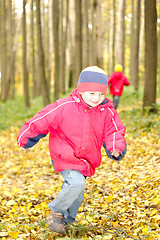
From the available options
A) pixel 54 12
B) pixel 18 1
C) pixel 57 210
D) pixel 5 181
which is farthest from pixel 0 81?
pixel 57 210

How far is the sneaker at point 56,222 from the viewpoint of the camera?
134 inches

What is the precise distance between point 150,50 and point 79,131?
22.6ft

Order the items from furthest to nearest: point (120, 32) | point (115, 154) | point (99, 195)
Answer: point (120, 32), point (99, 195), point (115, 154)

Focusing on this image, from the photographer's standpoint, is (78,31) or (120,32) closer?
(78,31)

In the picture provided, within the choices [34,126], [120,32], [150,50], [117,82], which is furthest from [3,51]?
[34,126]

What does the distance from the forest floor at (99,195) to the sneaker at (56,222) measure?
115 millimetres

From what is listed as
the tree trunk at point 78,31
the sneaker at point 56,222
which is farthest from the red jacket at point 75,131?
the tree trunk at point 78,31

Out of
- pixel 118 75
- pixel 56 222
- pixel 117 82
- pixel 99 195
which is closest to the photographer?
pixel 56 222

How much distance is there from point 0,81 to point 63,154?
21872 millimetres

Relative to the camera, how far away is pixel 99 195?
4934mm

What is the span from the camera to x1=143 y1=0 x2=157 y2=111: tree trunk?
9.04 m

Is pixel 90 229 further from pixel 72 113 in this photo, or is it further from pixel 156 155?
pixel 156 155

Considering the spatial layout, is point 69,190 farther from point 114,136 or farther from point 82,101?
point 82,101

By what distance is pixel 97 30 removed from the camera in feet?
44.1
